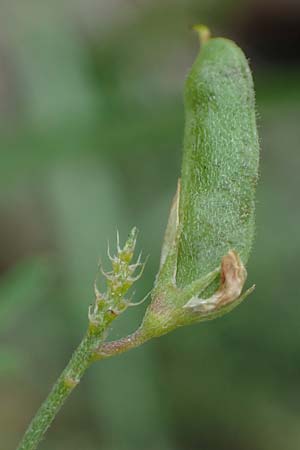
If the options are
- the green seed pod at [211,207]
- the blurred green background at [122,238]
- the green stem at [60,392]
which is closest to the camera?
the green stem at [60,392]

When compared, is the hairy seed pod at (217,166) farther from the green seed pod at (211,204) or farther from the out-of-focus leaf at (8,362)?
the out-of-focus leaf at (8,362)

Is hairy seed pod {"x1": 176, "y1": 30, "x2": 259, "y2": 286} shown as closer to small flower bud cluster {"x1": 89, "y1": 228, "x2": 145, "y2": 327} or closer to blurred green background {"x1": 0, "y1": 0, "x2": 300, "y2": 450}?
small flower bud cluster {"x1": 89, "y1": 228, "x2": 145, "y2": 327}

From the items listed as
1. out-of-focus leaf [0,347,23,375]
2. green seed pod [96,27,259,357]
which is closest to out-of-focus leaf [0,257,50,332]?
out-of-focus leaf [0,347,23,375]

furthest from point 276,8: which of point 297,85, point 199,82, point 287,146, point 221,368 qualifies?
point 199,82

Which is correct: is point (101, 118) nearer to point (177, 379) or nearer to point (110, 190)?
point (110, 190)

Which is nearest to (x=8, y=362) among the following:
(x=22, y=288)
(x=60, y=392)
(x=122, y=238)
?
(x=22, y=288)

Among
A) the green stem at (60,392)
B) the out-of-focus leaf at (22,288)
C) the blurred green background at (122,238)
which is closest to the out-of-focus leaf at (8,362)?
the out-of-focus leaf at (22,288)
